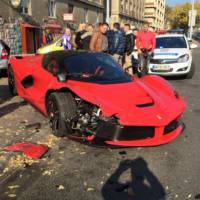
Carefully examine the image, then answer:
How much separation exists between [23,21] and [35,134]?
14.8m

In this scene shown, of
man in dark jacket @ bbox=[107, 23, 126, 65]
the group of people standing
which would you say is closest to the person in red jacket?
the group of people standing

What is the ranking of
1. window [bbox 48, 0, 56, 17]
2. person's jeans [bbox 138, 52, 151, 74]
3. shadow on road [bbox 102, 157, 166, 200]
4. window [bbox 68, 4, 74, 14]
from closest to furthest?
shadow on road [bbox 102, 157, 166, 200], person's jeans [bbox 138, 52, 151, 74], window [bbox 48, 0, 56, 17], window [bbox 68, 4, 74, 14]

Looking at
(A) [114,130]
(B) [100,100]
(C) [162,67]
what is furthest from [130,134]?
(C) [162,67]

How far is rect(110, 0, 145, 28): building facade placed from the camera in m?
43.7

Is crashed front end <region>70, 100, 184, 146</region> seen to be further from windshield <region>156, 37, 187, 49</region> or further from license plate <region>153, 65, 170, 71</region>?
windshield <region>156, 37, 187, 49</region>

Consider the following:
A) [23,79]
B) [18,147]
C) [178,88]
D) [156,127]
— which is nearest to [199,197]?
[156,127]

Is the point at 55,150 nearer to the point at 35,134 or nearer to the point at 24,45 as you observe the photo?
the point at 35,134

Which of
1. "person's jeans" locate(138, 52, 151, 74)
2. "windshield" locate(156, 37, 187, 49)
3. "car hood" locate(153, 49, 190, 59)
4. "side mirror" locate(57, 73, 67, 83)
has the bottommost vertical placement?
"person's jeans" locate(138, 52, 151, 74)

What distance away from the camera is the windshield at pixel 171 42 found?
39.5ft

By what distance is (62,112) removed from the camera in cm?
505

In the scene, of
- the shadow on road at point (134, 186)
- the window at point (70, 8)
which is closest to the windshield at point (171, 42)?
the shadow on road at point (134, 186)

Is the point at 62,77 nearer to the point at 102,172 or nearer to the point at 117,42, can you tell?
the point at 102,172

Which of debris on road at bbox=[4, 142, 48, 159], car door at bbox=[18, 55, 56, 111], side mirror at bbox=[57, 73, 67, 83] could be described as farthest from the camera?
car door at bbox=[18, 55, 56, 111]

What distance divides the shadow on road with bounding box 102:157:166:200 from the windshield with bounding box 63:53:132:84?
1736mm
